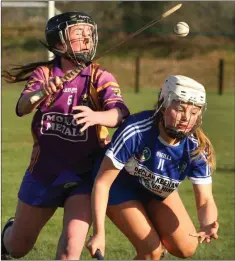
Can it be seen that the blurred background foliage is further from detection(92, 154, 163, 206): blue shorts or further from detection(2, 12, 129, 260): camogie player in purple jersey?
detection(92, 154, 163, 206): blue shorts

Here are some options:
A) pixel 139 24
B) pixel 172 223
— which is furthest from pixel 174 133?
pixel 139 24

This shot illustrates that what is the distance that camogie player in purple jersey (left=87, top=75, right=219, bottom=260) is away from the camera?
482cm

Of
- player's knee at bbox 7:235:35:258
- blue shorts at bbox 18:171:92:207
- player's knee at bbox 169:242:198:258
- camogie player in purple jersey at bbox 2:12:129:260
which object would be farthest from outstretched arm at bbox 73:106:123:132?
player's knee at bbox 7:235:35:258

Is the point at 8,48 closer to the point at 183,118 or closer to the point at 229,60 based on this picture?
the point at 229,60

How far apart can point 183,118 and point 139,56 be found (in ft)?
97.2

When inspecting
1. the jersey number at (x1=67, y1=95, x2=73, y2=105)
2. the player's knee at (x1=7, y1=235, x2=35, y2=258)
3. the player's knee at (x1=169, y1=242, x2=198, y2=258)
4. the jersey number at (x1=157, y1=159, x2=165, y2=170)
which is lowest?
the player's knee at (x1=7, y1=235, x2=35, y2=258)

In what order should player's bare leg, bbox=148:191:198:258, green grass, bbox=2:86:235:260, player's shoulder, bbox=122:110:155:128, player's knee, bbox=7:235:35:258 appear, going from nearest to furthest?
player's shoulder, bbox=122:110:155:128, player's bare leg, bbox=148:191:198:258, player's knee, bbox=7:235:35:258, green grass, bbox=2:86:235:260

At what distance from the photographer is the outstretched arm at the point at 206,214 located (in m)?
4.79

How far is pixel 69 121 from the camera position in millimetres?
5125

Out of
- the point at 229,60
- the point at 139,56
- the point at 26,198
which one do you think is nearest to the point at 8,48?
the point at 139,56

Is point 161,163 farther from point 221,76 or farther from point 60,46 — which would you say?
point 221,76

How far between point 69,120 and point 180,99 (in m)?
0.73

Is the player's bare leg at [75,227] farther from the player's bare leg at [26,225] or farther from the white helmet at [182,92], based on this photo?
the white helmet at [182,92]

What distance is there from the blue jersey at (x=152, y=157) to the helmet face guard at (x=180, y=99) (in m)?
0.12
